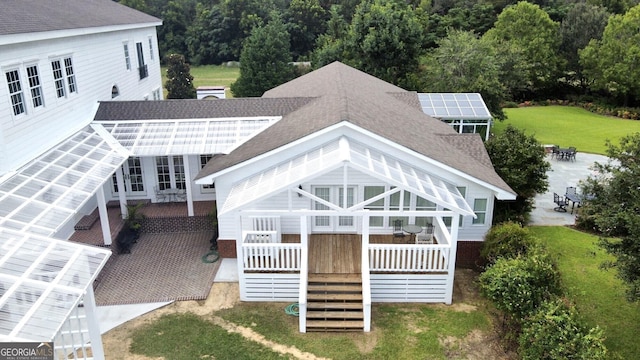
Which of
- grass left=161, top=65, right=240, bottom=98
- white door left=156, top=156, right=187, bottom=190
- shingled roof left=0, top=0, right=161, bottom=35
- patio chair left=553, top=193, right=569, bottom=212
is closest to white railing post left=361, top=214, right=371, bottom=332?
white door left=156, top=156, right=187, bottom=190

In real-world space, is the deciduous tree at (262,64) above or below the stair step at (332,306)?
above

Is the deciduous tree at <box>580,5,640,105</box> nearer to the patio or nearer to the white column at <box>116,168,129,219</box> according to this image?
the patio

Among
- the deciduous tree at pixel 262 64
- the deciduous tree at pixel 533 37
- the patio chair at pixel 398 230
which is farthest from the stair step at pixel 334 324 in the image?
the deciduous tree at pixel 533 37

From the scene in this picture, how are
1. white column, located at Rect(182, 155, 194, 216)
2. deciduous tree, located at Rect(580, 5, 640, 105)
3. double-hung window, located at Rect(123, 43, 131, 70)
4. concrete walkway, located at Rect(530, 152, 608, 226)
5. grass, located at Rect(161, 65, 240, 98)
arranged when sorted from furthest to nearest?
grass, located at Rect(161, 65, 240, 98)
deciduous tree, located at Rect(580, 5, 640, 105)
double-hung window, located at Rect(123, 43, 131, 70)
concrete walkway, located at Rect(530, 152, 608, 226)
white column, located at Rect(182, 155, 194, 216)

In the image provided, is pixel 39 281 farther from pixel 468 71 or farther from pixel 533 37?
pixel 533 37

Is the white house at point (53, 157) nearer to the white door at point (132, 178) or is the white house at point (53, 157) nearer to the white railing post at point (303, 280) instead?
the white door at point (132, 178)

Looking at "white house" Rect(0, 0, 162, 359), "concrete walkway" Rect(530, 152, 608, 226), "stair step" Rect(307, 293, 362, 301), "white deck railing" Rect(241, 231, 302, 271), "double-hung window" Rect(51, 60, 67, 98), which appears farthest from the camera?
"concrete walkway" Rect(530, 152, 608, 226)

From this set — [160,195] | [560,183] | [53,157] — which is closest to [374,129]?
[160,195]
